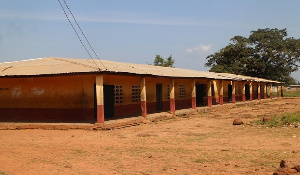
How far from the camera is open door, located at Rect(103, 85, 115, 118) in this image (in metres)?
15.4

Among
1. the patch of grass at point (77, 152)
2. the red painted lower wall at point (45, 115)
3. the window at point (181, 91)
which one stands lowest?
the patch of grass at point (77, 152)

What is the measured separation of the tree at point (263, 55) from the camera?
44.3m

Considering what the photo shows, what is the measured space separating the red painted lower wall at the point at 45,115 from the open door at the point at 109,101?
907 millimetres

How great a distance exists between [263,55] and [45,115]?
1455 inches

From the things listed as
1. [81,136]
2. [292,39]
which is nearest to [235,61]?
[292,39]

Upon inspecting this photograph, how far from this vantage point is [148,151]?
847 cm

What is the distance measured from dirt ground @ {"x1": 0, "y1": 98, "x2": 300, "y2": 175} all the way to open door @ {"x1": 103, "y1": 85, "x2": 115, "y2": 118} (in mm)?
3127

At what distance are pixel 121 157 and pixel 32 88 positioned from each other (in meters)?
9.26

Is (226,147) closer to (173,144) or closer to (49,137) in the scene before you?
(173,144)

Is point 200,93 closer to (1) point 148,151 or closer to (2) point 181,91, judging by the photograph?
(2) point 181,91

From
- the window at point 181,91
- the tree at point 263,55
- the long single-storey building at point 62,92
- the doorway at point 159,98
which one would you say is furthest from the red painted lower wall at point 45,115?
the tree at point 263,55

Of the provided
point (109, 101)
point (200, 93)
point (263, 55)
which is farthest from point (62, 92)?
point (263, 55)

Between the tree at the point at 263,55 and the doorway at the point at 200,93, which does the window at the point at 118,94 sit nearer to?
the doorway at the point at 200,93

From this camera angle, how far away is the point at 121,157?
25.5ft
